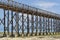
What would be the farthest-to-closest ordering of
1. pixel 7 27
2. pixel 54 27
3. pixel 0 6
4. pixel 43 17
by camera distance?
1. pixel 54 27
2. pixel 43 17
3. pixel 7 27
4. pixel 0 6

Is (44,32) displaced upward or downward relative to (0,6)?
downward

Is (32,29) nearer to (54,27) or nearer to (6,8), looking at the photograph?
(6,8)

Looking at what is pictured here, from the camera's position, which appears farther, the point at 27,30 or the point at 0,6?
the point at 27,30

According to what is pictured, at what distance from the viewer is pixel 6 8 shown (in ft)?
160

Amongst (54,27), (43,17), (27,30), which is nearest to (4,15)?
(27,30)

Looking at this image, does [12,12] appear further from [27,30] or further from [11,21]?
[27,30]

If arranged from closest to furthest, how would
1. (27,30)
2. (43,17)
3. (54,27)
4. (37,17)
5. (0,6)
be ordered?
(0,6), (27,30), (37,17), (43,17), (54,27)

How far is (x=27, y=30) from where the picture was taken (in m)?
60.6

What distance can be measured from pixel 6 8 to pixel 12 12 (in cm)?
387

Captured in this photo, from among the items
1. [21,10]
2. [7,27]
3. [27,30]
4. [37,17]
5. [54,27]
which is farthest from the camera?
[54,27]

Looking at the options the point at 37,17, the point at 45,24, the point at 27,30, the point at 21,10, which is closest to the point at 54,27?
the point at 45,24

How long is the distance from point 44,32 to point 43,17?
5.06 metres

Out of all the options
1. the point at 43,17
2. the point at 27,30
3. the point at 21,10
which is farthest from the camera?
the point at 43,17

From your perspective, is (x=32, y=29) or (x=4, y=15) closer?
(x=4, y=15)
